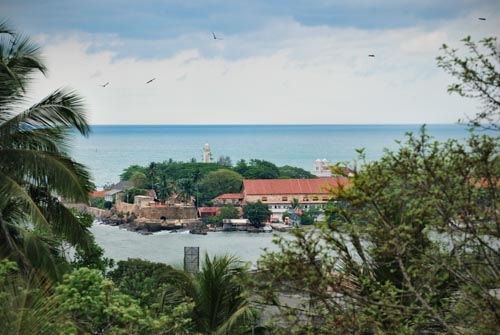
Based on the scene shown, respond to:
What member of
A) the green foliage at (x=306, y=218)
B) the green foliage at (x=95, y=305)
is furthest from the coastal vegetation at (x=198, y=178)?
the green foliage at (x=95, y=305)

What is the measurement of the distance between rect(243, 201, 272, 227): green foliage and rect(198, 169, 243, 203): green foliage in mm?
6575

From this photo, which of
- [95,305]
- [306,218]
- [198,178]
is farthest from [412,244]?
[198,178]

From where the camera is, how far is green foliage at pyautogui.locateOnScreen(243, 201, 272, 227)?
56.1 m

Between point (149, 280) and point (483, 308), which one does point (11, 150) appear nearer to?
point (483, 308)

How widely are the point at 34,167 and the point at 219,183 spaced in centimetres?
5851

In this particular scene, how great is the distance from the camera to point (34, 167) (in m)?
5.36

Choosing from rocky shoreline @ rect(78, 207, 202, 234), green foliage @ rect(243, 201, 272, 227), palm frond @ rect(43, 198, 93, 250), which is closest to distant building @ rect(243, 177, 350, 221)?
green foliage @ rect(243, 201, 272, 227)

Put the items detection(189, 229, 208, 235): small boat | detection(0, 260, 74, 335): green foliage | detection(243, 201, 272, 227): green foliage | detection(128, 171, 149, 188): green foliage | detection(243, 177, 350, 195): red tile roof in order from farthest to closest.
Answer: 1. detection(128, 171, 149, 188): green foliage
2. detection(243, 177, 350, 195): red tile roof
3. detection(243, 201, 272, 227): green foliage
4. detection(189, 229, 208, 235): small boat
5. detection(0, 260, 74, 335): green foliage

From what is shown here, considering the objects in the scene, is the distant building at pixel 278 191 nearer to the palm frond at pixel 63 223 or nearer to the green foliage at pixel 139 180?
the green foliage at pixel 139 180

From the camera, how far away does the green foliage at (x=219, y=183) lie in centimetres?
6256

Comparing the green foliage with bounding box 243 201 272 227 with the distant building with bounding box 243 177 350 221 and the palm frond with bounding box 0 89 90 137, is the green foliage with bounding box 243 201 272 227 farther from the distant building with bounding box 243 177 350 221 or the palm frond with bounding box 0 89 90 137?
the palm frond with bounding box 0 89 90 137

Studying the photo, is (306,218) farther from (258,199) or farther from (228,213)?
(228,213)

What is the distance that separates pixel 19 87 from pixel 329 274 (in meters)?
3.24

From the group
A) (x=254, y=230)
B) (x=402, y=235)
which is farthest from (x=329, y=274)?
(x=254, y=230)
